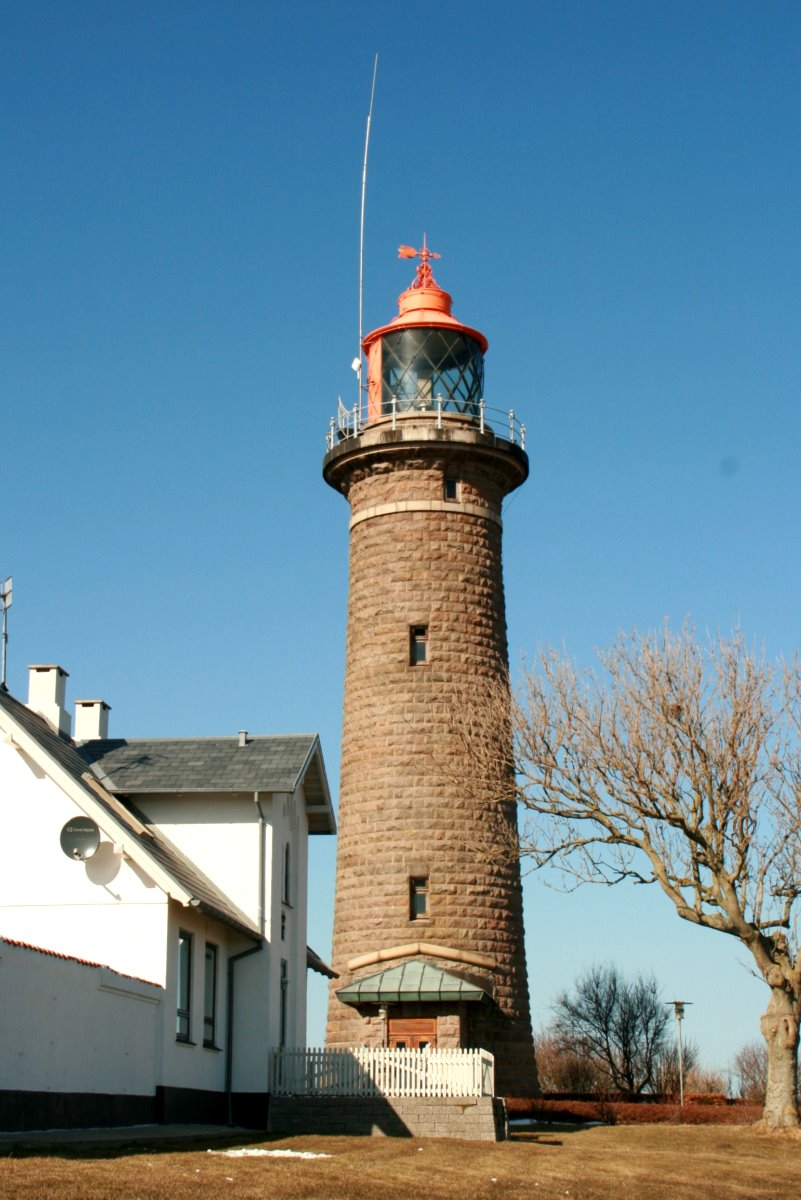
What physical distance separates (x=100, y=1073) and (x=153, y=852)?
13.2 ft

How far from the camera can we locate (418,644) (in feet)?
115

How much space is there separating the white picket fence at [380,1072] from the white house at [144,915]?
0.55 m

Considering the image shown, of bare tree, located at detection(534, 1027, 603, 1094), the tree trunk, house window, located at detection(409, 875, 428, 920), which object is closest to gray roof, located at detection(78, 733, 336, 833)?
house window, located at detection(409, 875, 428, 920)

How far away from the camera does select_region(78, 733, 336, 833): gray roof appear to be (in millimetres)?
28359

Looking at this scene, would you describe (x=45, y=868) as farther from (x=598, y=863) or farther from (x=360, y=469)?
(x=360, y=469)

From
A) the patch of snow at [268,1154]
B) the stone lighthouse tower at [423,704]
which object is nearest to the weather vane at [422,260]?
the stone lighthouse tower at [423,704]

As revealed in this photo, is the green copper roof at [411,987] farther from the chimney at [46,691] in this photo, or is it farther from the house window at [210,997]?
the chimney at [46,691]

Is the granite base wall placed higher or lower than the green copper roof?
lower

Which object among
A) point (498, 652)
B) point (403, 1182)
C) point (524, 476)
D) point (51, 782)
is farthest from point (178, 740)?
point (403, 1182)

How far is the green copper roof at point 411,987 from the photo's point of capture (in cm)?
3170

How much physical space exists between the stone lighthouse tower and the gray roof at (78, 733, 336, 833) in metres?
3.39

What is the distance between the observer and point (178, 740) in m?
30.7

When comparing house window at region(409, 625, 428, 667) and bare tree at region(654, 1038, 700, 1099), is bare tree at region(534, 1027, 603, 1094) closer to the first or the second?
bare tree at region(654, 1038, 700, 1099)

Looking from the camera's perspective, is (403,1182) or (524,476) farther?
(524,476)
